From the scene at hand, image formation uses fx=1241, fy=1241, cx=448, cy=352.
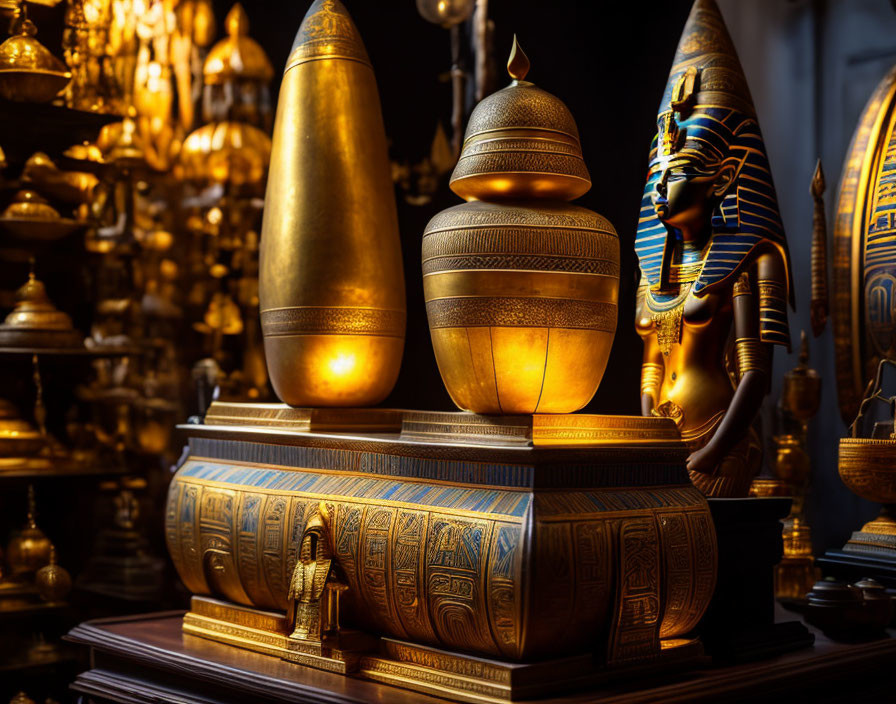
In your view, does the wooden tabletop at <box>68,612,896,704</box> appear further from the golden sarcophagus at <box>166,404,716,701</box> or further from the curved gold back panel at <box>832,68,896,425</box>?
the curved gold back panel at <box>832,68,896,425</box>

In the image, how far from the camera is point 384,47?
6.16 m

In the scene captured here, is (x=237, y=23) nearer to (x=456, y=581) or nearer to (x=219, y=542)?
(x=219, y=542)

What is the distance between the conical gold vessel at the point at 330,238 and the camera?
347cm

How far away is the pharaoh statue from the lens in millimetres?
3332

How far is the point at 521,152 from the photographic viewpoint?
2.86 meters

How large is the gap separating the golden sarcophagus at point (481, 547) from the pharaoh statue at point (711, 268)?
45 cm

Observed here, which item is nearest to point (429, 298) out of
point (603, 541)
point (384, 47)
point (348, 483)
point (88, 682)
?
point (348, 483)

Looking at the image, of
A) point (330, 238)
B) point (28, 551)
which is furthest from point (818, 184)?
point (28, 551)

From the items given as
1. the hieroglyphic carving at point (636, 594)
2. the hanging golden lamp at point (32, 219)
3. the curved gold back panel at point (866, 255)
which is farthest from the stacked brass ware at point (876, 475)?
the hanging golden lamp at point (32, 219)

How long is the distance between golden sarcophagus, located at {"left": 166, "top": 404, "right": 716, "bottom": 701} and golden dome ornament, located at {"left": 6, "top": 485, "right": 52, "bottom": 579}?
5.32 feet

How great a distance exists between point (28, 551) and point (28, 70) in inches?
70.2

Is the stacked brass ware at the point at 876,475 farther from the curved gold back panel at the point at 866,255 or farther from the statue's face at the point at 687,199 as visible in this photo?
the statue's face at the point at 687,199

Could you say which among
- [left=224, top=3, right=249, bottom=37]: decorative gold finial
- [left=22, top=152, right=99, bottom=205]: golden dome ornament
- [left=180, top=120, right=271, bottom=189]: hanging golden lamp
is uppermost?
[left=224, top=3, right=249, bottom=37]: decorative gold finial

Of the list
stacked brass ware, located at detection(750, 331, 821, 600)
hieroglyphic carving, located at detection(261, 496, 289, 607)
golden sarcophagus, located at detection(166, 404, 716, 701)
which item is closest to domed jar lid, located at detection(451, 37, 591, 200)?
golden sarcophagus, located at detection(166, 404, 716, 701)
